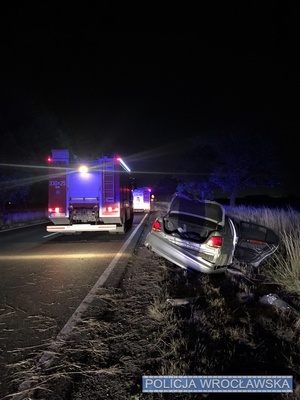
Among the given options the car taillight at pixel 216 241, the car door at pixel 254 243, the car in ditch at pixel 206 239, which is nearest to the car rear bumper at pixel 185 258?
the car in ditch at pixel 206 239

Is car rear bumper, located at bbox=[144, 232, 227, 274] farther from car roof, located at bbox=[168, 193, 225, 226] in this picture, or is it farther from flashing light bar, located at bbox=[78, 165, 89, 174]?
flashing light bar, located at bbox=[78, 165, 89, 174]

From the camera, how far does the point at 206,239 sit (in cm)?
586

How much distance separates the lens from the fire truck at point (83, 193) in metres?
11.4

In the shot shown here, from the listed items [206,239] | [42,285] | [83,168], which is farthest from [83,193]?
[206,239]

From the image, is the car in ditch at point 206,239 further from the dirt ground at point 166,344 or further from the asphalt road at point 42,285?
the asphalt road at point 42,285

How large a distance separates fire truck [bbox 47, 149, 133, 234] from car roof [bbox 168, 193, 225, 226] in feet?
14.8

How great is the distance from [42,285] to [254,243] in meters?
4.58

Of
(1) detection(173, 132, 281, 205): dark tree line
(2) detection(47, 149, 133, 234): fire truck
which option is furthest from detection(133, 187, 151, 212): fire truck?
(2) detection(47, 149, 133, 234): fire truck

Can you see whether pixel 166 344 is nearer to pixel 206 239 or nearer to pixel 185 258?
pixel 185 258

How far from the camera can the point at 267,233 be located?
6547 millimetres

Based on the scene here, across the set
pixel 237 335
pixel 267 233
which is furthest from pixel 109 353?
pixel 267 233

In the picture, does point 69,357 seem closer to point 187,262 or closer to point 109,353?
point 109,353

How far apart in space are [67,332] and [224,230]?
363cm

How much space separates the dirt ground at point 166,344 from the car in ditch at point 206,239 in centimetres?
79
